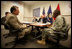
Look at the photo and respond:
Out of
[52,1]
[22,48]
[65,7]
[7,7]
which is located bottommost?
[22,48]

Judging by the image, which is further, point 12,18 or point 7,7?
point 7,7

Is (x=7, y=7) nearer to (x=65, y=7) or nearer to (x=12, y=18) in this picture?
(x=12, y=18)

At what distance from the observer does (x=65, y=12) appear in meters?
2.51

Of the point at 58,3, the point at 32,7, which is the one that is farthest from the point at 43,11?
the point at 32,7

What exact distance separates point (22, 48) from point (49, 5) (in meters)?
3.40

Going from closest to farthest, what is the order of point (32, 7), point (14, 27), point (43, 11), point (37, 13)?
point (14, 27), point (43, 11), point (37, 13), point (32, 7)

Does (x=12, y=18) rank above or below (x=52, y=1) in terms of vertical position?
below

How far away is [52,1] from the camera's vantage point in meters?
3.12

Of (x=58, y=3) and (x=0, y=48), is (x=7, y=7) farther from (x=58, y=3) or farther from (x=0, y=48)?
(x=58, y=3)

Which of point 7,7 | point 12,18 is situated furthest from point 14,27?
point 7,7

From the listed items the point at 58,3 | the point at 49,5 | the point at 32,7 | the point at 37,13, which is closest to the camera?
the point at 58,3

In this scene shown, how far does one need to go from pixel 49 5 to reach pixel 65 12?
4.39ft

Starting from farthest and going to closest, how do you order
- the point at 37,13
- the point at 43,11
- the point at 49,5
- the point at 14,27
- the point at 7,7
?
the point at 37,13, the point at 43,11, the point at 49,5, the point at 7,7, the point at 14,27

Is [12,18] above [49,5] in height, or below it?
below
